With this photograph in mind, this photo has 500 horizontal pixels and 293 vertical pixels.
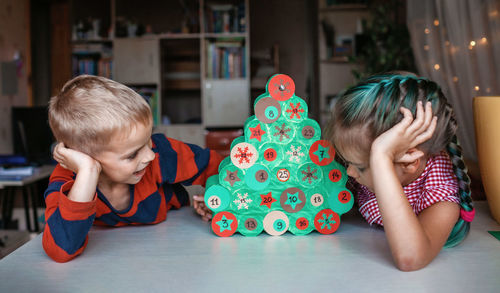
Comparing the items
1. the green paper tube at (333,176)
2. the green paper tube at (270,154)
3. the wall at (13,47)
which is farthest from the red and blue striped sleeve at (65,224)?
the wall at (13,47)

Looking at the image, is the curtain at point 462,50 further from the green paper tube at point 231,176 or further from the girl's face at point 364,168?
the green paper tube at point 231,176

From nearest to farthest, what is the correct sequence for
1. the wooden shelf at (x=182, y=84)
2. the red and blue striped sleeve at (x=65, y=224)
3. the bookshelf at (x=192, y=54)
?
the red and blue striped sleeve at (x=65, y=224) < the bookshelf at (x=192, y=54) < the wooden shelf at (x=182, y=84)

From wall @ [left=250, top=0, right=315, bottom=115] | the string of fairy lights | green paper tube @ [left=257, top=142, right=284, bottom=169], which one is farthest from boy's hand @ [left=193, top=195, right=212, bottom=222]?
wall @ [left=250, top=0, right=315, bottom=115]

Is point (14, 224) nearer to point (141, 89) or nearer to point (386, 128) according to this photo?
point (141, 89)

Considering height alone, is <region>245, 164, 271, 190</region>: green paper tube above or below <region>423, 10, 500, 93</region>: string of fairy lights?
below

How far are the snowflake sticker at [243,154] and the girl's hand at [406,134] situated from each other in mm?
228

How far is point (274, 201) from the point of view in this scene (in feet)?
2.67

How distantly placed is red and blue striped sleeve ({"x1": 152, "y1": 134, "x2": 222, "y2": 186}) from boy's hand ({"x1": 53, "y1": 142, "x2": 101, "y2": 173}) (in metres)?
0.20

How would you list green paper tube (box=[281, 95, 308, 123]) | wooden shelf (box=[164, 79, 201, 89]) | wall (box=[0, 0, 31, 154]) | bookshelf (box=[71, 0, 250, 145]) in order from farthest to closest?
wooden shelf (box=[164, 79, 201, 89])
bookshelf (box=[71, 0, 250, 145])
wall (box=[0, 0, 31, 154])
green paper tube (box=[281, 95, 308, 123])

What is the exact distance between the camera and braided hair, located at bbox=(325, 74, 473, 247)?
0.68m

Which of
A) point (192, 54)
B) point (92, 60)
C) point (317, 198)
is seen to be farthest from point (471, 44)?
point (92, 60)

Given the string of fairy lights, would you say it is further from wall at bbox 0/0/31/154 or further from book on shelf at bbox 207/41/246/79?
wall at bbox 0/0/31/154

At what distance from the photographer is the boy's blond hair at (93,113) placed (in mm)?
748

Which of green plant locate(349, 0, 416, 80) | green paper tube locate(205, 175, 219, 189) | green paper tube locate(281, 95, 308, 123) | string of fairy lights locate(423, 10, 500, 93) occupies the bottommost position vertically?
green paper tube locate(205, 175, 219, 189)
